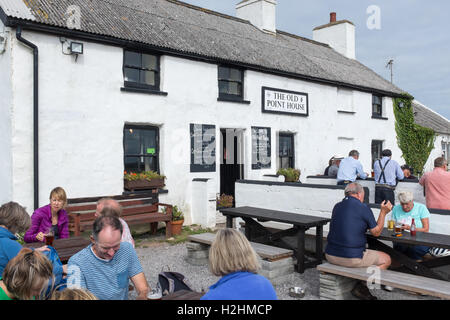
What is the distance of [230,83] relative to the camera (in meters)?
12.0

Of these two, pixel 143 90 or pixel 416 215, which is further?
pixel 143 90

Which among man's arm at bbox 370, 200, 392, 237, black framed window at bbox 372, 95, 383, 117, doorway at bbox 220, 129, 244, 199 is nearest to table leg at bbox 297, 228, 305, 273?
man's arm at bbox 370, 200, 392, 237

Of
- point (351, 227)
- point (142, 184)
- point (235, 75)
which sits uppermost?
point (235, 75)

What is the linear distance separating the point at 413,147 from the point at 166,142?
45.3 ft

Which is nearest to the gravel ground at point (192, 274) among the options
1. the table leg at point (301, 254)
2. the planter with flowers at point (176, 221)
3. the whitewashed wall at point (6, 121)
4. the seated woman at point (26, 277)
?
the table leg at point (301, 254)

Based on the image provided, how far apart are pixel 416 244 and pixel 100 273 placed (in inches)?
149

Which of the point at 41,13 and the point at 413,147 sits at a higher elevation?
the point at 41,13

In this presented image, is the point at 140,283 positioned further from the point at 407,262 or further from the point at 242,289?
the point at 407,262

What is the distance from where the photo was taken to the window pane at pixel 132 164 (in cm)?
973

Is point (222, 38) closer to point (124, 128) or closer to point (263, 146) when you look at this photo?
point (263, 146)

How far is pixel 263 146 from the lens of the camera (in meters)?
12.5

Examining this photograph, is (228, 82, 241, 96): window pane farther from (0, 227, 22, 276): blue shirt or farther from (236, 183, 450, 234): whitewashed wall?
(0, 227, 22, 276): blue shirt

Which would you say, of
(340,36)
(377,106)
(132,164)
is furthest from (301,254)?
(340,36)

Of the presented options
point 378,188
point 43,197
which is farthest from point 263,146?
point 43,197
